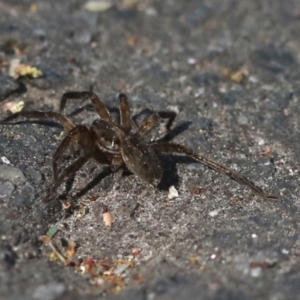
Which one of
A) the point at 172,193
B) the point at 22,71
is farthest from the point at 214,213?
the point at 22,71

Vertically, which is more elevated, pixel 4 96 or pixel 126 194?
pixel 4 96

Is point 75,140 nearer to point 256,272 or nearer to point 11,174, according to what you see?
point 11,174

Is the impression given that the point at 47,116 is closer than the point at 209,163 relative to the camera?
No

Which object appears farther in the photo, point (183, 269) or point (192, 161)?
point (192, 161)

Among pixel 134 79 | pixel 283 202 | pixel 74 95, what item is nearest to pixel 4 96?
pixel 74 95

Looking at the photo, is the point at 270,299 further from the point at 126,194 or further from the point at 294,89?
the point at 294,89

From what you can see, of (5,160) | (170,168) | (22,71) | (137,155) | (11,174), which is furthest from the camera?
(22,71)
